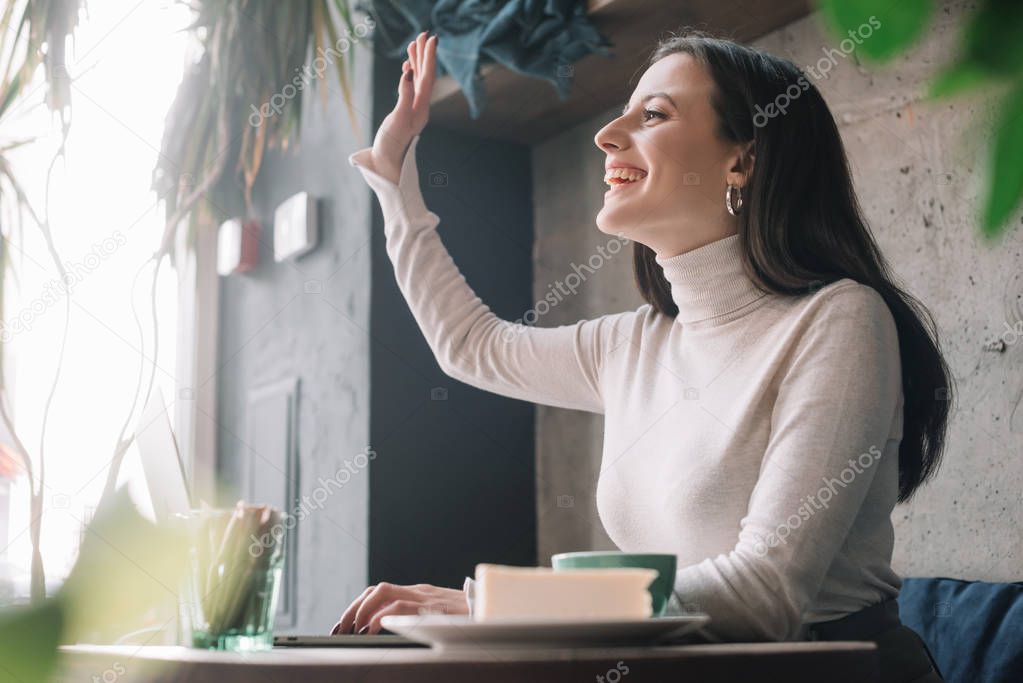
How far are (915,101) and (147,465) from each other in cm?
142

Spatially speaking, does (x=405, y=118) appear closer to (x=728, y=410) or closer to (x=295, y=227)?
(x=728, y=410)

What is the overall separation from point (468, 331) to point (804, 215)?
1.87 ft

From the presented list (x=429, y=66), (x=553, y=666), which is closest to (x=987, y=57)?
(x=553, y=666)

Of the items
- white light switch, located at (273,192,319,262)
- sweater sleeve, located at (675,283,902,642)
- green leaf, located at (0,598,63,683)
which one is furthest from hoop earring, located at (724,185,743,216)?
white light switch, located at (273,192,319,262)

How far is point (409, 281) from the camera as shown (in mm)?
1585

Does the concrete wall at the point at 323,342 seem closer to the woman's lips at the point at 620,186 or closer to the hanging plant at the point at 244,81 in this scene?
the hanging plant at the point at 244,81

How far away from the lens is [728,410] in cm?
124

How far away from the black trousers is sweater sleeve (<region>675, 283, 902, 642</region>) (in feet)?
0.52

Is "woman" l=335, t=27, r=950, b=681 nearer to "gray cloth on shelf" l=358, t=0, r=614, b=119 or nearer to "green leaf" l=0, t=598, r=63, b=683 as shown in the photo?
"green leaf" l=0, t=598, r=63, b=683

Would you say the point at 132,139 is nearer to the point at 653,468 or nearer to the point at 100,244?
the point at 100,244

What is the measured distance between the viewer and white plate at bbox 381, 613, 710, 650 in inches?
24.1

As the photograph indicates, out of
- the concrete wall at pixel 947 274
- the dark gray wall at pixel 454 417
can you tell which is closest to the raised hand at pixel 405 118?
the concrete wall at pixel 947 274

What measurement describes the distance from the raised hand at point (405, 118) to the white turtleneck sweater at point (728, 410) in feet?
0.07

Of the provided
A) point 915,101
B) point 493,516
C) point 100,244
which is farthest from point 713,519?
point 100,244
